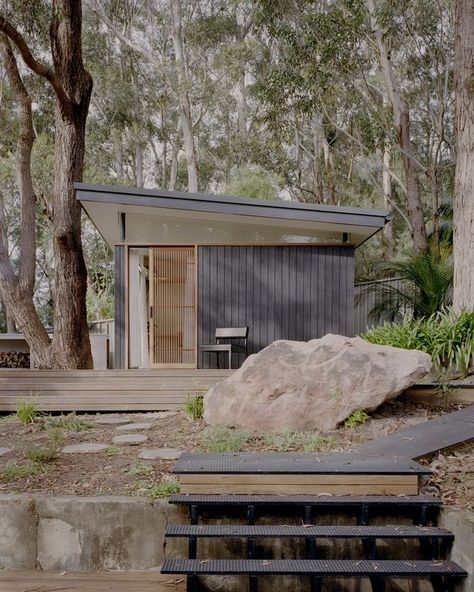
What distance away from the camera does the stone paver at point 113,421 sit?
17.4 ft

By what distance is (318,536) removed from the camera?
9.20 feet

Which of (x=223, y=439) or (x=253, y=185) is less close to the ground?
(x=253, y=185)

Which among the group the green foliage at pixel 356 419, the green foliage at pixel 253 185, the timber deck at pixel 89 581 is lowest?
the timber deck at pixel 89 581

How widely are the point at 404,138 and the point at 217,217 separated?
6.57m

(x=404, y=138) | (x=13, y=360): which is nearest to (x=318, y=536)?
(x=13, y=360)

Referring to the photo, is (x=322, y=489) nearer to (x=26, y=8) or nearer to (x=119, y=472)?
(x=119, y=472)

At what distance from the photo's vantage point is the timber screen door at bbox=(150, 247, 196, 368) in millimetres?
8594

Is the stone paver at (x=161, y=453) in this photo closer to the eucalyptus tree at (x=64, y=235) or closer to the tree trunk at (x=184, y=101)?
the eucalyptus tree at (x=64, y=235)

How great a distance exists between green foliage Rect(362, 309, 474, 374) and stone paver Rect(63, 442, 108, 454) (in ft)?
11.4

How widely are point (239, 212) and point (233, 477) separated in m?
5.29

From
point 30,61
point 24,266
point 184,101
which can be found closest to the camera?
point 30,61

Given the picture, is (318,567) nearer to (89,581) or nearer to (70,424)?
(89,581)

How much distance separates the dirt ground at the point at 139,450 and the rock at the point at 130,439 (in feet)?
0.24

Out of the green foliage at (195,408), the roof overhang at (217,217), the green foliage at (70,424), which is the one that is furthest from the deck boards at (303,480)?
the roof overhang at (217,217)
